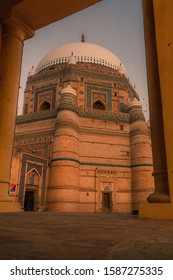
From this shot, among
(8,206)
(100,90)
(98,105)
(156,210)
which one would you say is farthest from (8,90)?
(98,105)

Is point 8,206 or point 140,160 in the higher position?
point 140,160

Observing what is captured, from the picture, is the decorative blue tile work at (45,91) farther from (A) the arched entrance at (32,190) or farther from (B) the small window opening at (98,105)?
(A) the arched entrance at (32,190)

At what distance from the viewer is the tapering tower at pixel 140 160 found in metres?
14.1

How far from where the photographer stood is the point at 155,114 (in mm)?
2711

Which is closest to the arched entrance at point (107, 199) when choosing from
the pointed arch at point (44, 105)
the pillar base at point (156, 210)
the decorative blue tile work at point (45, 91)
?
the decorative blue tile work at point (45, 91)

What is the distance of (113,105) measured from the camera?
18.7 m

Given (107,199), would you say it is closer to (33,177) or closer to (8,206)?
(33,177)

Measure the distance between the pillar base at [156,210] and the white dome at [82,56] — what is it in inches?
790

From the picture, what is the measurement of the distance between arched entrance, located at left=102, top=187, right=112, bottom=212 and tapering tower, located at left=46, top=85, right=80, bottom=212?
212 cm

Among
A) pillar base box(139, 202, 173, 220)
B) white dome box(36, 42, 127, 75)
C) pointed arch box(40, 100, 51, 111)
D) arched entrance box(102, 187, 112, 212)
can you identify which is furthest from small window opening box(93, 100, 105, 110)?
pillar base box(139, 202, 173, 220)

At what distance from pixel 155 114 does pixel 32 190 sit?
1127cm

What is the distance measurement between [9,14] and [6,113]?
169 centimetres

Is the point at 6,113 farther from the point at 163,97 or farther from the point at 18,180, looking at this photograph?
the point at 18,180
